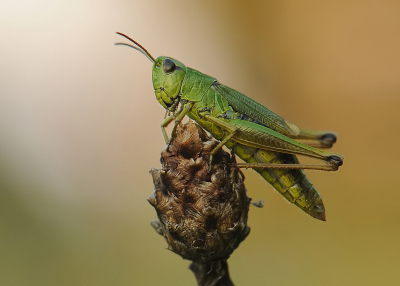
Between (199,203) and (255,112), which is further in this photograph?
(255,112)

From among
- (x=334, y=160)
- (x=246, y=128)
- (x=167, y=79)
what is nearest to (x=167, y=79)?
(x=167, y=79)

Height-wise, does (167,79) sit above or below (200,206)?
above

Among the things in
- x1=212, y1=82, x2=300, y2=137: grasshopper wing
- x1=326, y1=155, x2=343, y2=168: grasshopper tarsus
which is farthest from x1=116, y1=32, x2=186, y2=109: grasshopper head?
x1=326, y1=155, x2=343, y2=168: grasshopper tarsus

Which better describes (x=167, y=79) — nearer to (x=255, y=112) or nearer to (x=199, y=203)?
(x=255, y=112)

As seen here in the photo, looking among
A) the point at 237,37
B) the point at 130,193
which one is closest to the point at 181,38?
the point at 237,37

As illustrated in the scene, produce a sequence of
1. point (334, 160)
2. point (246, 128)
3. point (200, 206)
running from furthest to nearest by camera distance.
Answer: point (246, 128) < point (334, 160) < point (200, 206)

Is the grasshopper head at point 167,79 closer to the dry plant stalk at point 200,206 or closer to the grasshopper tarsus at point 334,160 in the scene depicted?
the dry plant stalk at point 200,206

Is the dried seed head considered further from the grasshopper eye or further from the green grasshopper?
the grasshopper eye
